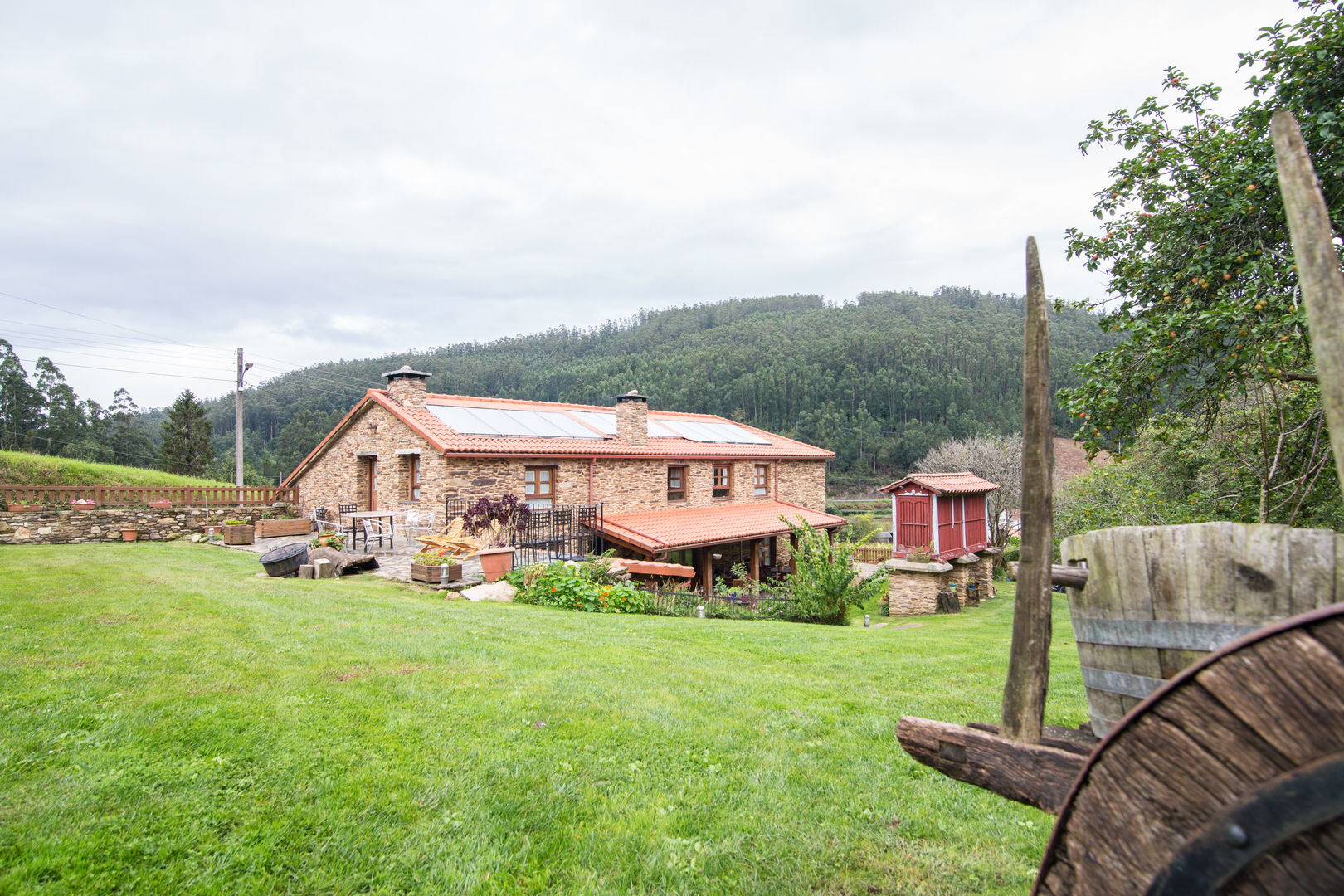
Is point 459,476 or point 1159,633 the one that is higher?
point 459,476

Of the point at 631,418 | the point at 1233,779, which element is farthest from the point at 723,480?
the point at 1233,779

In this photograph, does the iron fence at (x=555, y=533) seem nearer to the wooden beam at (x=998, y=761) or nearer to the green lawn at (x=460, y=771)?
the green lawn at (x=460, y=771)

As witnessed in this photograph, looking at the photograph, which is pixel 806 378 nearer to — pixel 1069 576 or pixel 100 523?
pixel 100 523

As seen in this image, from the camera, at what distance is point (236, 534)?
51.9 ft

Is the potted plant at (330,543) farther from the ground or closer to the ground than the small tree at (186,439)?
closer to the ground

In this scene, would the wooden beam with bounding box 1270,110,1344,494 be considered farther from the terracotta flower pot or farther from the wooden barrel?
the terracotta flower pot

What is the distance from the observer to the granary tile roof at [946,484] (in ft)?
56.0

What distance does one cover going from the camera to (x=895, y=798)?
315 centimetres

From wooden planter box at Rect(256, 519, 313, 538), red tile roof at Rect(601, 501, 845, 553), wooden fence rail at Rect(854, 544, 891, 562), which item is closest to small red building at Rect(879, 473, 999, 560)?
red tile roof at Rect(601, 501, 845, 553)

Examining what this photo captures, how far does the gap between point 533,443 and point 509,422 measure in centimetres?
197

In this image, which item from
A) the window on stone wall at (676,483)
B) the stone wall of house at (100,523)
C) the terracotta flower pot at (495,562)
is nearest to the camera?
the terracotta flower pot at (495,562)

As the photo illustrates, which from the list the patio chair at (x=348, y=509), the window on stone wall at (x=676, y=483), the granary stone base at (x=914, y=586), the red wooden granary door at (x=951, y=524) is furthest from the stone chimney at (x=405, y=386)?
the red wooden granary door at (x=951, y=524)

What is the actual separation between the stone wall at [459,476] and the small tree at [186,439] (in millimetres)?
28978

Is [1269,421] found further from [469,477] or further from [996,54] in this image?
[469,477]
